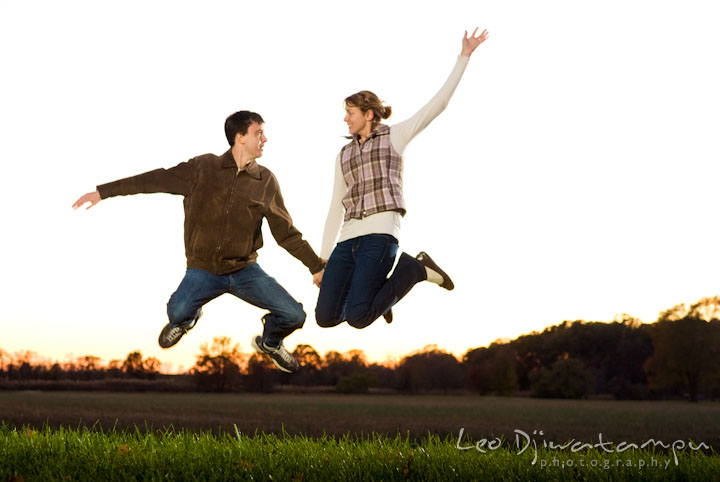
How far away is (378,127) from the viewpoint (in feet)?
20.8

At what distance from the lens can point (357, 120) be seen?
20.4 feet

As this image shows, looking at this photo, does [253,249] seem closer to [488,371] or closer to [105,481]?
[105,481]

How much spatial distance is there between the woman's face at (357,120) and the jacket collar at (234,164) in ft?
3.00

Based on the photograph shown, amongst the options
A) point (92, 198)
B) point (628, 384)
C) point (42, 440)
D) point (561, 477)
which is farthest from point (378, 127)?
point (628, 384)

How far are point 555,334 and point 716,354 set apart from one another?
23.0m

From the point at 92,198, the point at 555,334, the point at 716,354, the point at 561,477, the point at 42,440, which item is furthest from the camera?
the point at 555,334

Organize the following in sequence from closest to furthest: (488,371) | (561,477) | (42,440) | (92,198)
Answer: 1. (92,198)
2. (561,477)
3. (42,440)
4. (488,371)

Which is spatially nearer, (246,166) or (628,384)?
(246,166)

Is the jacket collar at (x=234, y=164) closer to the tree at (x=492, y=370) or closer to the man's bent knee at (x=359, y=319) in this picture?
the man's bent knee at (x=359, y=319)

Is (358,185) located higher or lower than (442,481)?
higher

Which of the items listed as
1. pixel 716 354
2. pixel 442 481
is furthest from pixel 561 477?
pixel 716 354

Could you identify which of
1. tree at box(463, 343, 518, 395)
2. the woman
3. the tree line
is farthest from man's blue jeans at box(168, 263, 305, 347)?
tree at box(463, 343, 518, 395)

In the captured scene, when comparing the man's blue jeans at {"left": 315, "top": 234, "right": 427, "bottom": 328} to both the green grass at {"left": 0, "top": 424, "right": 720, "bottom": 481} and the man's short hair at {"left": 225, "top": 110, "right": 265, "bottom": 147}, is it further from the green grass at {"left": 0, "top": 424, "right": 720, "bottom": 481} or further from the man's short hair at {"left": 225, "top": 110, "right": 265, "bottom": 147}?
the green grass at {"left": 0, "top": 424, "right": 720, "bottom": 481}

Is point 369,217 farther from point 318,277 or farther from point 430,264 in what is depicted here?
point 430,264
